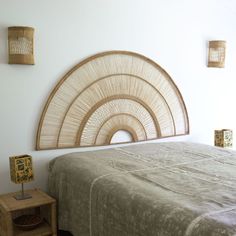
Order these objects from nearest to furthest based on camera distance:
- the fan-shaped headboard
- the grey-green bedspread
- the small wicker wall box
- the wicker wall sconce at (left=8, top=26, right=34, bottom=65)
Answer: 1. the grey-green bedspread
2. the wicker wall sconce at (left=8, top=26, right=34, bottom=65)
3. the fan-shaped headboard
4. the small wicker wall box

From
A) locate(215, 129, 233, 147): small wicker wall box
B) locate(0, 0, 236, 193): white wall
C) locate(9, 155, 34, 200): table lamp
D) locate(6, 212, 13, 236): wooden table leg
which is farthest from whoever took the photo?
locate(215, 129, 233, 147): small wicker wall box

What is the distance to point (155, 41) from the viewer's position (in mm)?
3363

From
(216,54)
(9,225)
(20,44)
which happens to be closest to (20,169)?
(9,225)

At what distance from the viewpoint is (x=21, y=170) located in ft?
8.06

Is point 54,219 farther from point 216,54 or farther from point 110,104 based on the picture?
point 216,54

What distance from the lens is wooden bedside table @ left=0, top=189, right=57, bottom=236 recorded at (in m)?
2.30

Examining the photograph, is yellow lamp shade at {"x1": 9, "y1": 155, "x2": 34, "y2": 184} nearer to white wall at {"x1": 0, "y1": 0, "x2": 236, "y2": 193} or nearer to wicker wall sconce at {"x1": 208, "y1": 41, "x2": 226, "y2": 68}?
white wall at {"x1": 0, "y1": 0, "x2": 236, "y2": 193}

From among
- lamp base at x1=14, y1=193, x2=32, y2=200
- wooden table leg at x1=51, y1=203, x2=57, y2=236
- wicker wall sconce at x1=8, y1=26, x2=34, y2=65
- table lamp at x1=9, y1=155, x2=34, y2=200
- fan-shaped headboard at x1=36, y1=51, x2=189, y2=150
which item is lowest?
wooden table leg at x1=51, y1=203, x2=57, y2=236

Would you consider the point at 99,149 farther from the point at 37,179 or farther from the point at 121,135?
the point at 37,179

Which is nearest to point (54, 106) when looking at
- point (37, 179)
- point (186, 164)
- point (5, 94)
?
point (5, 94)

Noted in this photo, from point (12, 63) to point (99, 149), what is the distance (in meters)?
1.04

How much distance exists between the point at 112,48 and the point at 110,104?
503 millimetres

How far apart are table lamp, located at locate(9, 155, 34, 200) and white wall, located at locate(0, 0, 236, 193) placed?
271 millimetres

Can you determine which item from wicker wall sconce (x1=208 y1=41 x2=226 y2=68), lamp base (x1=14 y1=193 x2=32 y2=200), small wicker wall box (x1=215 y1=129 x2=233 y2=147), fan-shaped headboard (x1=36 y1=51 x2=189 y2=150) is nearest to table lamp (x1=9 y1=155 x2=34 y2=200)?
lamp base (x1=14 y1=193 x2=32 y2=200)
